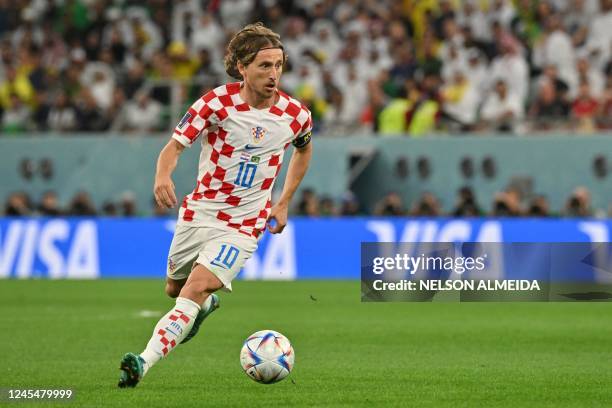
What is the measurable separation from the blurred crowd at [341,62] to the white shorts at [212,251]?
14703 mm

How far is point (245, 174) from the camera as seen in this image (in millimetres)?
9344

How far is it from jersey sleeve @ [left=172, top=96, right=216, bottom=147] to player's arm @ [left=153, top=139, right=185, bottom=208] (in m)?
0.05

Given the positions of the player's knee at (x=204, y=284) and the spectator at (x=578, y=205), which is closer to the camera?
the player's knee at (x=204, y=284)

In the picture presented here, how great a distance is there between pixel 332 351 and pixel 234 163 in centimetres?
322

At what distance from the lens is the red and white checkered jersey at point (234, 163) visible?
9.29 m

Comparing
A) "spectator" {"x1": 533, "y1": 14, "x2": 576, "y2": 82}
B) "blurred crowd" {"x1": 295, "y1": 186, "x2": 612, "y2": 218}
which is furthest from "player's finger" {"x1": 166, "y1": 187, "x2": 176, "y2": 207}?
"spectator" {"x1": 533, "y1": 14, "x2": 576, "y2": 82}

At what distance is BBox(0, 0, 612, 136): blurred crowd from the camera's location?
24.0 metres

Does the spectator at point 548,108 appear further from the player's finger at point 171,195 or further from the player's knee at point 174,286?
the player's finger at point 171,195

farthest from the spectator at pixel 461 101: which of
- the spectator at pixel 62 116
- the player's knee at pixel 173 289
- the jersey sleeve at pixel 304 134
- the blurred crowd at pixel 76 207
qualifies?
the player's knee at pixel 173 289

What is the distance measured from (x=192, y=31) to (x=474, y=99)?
654cm

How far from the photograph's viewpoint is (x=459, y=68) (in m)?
24.1

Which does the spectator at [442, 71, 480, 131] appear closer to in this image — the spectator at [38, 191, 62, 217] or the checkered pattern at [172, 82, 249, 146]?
the spectator at [38, 191, 62, 217]

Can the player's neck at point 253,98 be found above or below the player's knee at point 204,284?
above

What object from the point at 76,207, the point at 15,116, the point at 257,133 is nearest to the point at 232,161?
the point at 257,133
